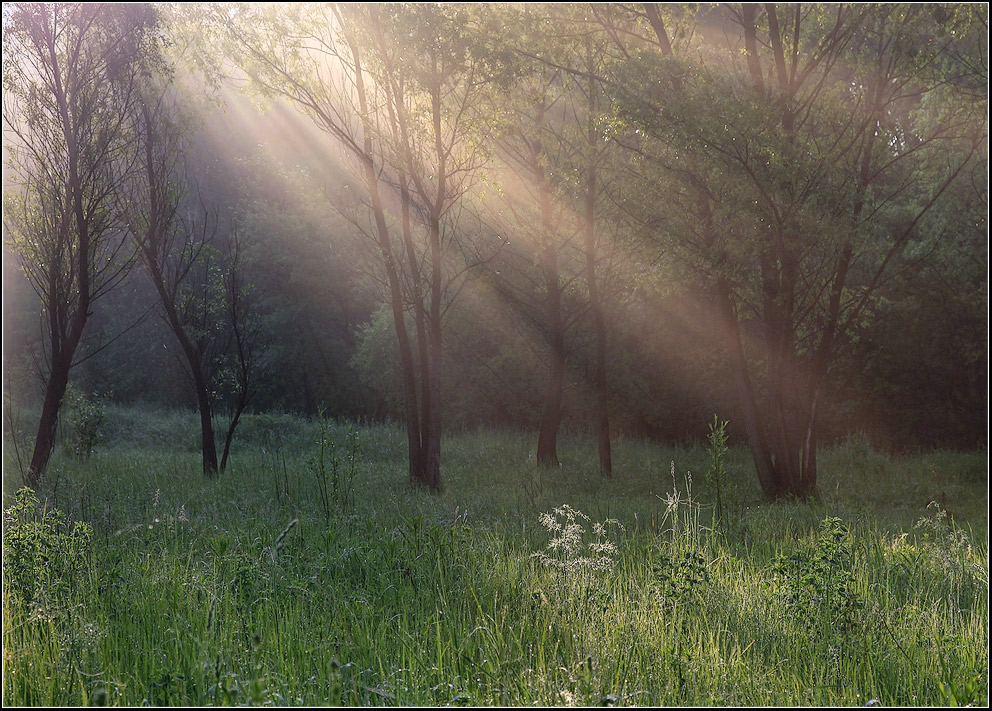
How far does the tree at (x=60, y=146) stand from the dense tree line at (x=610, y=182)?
3 centimetres

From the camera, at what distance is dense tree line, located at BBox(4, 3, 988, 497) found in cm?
816

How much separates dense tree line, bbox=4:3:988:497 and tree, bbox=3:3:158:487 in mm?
31

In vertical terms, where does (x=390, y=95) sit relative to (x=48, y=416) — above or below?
above

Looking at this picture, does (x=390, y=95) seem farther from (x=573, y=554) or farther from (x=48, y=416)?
(x=573, y=554)

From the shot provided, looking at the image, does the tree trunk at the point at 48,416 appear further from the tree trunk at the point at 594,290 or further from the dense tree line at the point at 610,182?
the tree trunk at the point at 594,290

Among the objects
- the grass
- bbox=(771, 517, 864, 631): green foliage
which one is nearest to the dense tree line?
the grass

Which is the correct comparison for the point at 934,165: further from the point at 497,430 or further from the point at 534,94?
the point at 497,430

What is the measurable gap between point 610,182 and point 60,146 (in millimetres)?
7260

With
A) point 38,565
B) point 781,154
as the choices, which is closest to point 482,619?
point 38,565

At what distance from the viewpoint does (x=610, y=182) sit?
11.3 metres

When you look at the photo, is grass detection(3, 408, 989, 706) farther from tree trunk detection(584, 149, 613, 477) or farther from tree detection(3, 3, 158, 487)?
tree trunk detection(584, 149, 613, 477)

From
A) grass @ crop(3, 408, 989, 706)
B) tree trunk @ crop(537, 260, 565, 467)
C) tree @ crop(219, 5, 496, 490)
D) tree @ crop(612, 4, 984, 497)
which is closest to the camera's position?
grass @ crop(3, 408, 989, 706)

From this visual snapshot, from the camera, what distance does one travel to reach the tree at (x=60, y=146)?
7.60 meters

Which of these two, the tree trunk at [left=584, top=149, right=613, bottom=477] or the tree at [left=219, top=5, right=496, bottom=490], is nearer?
the tree at [left=219, top=5, right=496, bottom=490]
